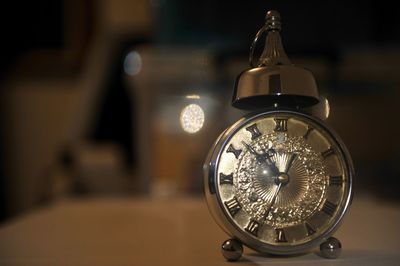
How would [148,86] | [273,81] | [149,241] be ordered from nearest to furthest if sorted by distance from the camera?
[273,81], [149,241], [148,86]

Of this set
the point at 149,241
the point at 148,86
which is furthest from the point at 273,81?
the point at 148,86

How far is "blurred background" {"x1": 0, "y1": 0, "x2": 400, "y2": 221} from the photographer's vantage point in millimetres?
1083

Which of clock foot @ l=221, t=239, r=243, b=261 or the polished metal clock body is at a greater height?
the polished metal clock body

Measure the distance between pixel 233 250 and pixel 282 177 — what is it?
8cm

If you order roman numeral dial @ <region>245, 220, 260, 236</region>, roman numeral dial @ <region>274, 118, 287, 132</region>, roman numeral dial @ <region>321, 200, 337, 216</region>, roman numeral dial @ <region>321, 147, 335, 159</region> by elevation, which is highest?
roman numeral dial @ <region>274, 118, 287, 132</region>

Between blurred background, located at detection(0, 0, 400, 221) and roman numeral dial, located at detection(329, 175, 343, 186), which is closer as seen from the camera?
roman numeral dial, located at detection(329, 175, 343, 186)

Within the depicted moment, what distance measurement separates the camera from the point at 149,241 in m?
0.57

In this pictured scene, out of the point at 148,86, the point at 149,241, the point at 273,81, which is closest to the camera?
the point at 273,81

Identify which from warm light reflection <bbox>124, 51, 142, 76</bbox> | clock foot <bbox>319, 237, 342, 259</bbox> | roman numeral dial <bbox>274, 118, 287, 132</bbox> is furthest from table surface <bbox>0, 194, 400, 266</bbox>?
warm light reflection <bbox>124, 51, 142, 76</bbox>

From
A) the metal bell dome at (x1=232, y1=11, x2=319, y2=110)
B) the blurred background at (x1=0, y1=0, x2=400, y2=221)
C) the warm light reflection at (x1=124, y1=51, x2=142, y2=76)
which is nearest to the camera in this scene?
the metal bell dome at (x1=232, y1=11, x2=319, y2=110)

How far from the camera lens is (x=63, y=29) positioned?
1877 millimetres

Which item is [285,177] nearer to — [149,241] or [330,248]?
[330,248]

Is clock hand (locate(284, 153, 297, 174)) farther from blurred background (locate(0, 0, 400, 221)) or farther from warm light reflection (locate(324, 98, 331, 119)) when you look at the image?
blurred background (locate(0, 0, 400, 221))

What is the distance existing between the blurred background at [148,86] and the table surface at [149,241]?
0.20 m
